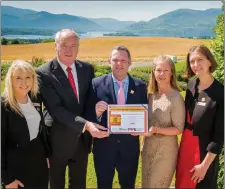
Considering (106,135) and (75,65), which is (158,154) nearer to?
(106,135)

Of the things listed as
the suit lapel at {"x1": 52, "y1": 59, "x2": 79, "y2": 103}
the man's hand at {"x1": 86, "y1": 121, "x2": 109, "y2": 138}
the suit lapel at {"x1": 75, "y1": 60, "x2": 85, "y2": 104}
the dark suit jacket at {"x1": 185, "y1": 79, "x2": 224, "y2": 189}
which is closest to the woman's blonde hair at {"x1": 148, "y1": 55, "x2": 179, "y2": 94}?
the dark suit jacket at {"x1": 185, "y1": 79, "x2": 224, "y2": 189}

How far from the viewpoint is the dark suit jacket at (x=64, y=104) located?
3729mm

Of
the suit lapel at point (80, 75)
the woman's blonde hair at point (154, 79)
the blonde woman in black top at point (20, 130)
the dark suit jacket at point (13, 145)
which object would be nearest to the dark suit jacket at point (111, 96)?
the woman's blonde hair at point (154, 79)

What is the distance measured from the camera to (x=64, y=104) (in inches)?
151

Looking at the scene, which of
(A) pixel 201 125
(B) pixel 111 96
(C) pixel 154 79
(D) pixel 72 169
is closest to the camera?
(A) pixel 201 125

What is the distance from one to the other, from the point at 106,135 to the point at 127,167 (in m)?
0.49

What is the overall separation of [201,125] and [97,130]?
1.12 m

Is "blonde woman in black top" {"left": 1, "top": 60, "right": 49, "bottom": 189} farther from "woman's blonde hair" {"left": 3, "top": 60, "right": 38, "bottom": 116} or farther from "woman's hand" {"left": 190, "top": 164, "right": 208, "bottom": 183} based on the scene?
"woman's hand" {"left": 190, "top": 164, "right": 208, "bottom": 183}

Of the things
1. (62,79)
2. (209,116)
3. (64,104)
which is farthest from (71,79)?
(209,116)

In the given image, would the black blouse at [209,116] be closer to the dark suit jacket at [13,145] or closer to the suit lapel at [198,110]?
the suit lapel at [198,110]

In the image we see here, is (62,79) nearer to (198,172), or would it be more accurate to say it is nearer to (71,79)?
(71,79)

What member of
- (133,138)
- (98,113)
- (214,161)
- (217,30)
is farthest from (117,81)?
(217,30)

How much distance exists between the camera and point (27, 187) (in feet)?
11.3

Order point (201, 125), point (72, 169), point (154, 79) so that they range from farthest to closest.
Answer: point (72, 169) → point (154, 79) → point (201, 125)
